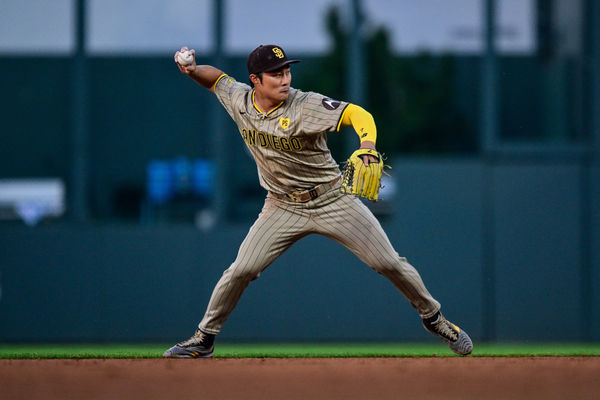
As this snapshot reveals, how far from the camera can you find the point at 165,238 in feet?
31.7

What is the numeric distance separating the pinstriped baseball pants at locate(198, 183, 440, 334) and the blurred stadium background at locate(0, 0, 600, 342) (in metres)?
3.91

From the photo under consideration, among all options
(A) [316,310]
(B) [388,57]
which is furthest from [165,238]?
(B) [388,57]

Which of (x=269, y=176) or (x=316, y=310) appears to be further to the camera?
(x=316, y=310)

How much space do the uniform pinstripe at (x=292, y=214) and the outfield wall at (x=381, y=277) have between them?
12.7ft

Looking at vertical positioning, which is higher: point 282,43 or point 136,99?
point 282,43

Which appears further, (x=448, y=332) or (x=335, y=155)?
(x=335, y=155)

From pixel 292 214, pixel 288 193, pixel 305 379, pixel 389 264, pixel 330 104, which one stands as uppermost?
pixel 330 104

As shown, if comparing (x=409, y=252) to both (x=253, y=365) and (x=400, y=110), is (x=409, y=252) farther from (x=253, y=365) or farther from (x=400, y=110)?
(x=253, y=365)

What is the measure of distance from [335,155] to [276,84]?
4579mm

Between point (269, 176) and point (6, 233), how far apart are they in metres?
5.12

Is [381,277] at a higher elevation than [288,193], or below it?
below

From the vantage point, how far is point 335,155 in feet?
32.0

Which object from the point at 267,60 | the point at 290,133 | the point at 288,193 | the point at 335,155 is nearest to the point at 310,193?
the point at 288,193

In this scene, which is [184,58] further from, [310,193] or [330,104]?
[310,193]
